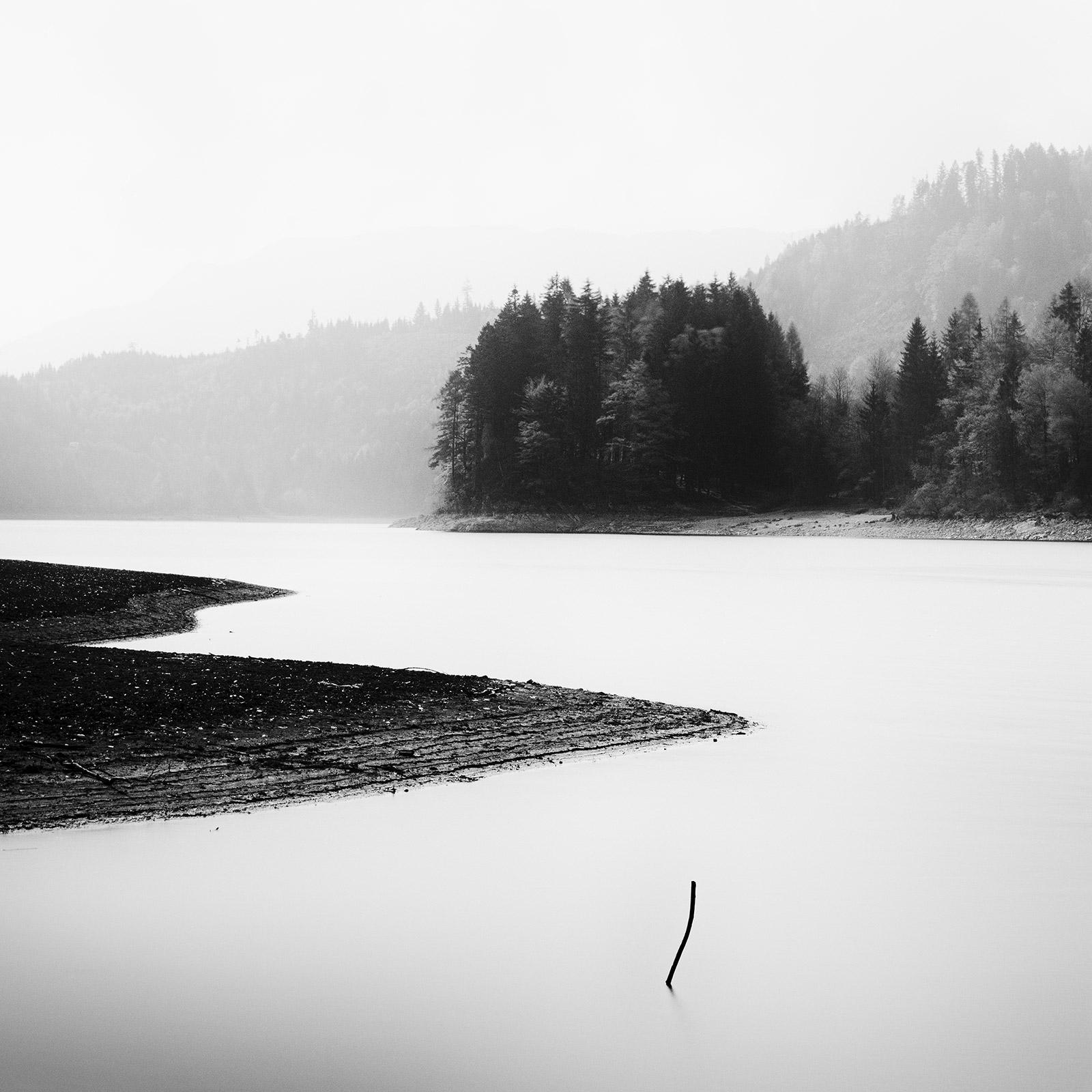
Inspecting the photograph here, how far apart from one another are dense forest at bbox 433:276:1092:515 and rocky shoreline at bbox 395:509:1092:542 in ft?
6.56

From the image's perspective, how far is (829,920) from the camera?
802cm

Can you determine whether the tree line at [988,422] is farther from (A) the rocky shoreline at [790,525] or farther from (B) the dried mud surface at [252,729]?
(B) the dried mud surface at [252,729]

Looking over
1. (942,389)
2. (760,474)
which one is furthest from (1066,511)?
(760,474)

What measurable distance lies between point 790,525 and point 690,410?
15.9 metres

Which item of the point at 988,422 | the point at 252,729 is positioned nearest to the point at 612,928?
the point at 252,729

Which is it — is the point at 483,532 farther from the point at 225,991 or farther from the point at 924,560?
the point at 225,991

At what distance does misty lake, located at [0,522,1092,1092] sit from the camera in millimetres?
6016

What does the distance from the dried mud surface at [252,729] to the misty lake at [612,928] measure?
56 centimetres

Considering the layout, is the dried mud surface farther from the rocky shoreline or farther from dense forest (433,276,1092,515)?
dense forest (433,276,1092,515)

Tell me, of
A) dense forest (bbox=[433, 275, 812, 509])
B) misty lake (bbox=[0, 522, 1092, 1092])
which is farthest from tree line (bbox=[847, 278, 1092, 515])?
misty lake (bbox=[0, 522, 1092, 1092])

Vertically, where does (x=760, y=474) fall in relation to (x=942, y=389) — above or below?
below

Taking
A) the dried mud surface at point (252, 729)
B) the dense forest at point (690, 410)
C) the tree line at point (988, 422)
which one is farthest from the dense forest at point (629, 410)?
the dried mud surface at point (252, 729)

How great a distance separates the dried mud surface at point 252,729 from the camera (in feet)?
35.0

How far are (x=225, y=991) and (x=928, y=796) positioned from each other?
295 inches
